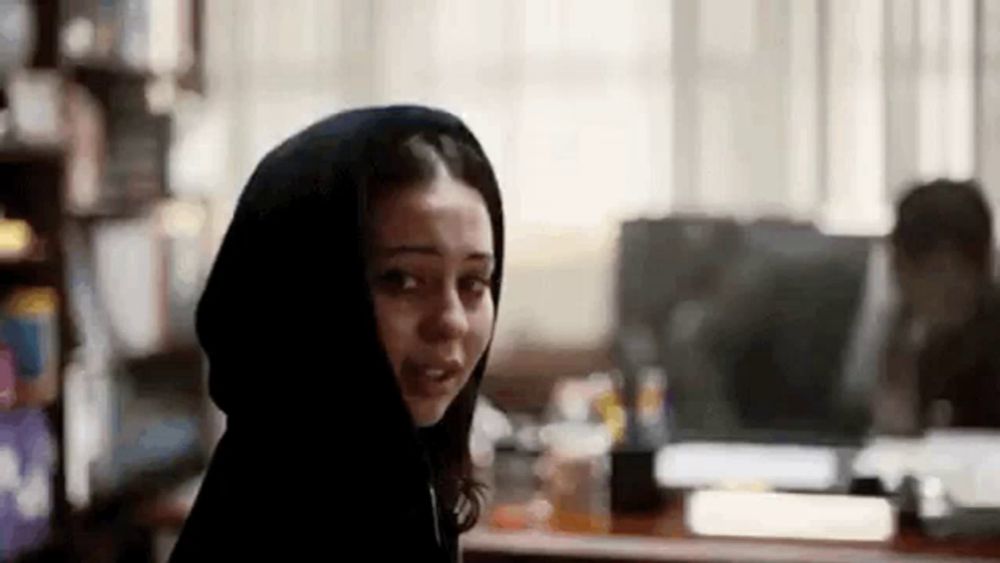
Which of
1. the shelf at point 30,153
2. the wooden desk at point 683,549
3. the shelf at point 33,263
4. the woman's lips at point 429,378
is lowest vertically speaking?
the wooden desk at point 683,549

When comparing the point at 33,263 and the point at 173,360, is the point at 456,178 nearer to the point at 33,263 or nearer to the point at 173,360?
the point at 33,263

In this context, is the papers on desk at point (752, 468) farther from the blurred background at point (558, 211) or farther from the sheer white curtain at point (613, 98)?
the sheer white curtain at point (613, 98)

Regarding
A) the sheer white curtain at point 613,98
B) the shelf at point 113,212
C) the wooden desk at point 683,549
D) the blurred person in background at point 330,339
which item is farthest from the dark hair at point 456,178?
the sheer white curtain at point 613,98

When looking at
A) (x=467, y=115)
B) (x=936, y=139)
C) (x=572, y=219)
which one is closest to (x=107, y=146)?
(x=467, y=115)

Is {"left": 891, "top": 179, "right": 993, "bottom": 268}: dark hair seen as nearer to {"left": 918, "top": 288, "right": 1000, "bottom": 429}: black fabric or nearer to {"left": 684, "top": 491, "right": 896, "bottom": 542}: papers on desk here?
{"left": 918, "top": 288, "right": 1000, "bottom": 429}: black fabric

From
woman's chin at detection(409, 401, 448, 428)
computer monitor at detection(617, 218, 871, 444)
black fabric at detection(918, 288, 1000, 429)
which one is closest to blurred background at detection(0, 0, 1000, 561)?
computer monitor at detection(617, 218, 871, 444)

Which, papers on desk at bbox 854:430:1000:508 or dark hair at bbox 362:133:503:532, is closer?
dark hair at bbox 362:133:503:532

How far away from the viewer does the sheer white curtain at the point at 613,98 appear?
9.80ft

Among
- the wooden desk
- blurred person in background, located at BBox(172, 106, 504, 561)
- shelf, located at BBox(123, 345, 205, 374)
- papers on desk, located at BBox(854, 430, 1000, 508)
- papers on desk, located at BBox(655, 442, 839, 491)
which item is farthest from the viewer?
shelf, located at BBox(123, 345, 205, 374)

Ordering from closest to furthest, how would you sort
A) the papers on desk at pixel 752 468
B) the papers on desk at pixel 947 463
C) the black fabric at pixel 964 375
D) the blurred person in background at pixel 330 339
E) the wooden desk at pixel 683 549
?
the blurred person in background at pixel 330 339
the wooden desk at pixel 683 549
the papers on desk at pixel 947 463
the papers on desk at pixel 752 468
the black fabric at pixel 964 375

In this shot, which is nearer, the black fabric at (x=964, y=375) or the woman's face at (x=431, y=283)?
the woman's face at (x=431, y=283)

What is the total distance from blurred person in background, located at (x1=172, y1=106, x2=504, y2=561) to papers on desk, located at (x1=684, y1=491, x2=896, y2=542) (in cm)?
139

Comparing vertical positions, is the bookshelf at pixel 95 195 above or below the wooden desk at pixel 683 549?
above

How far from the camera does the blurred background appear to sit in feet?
8.21
